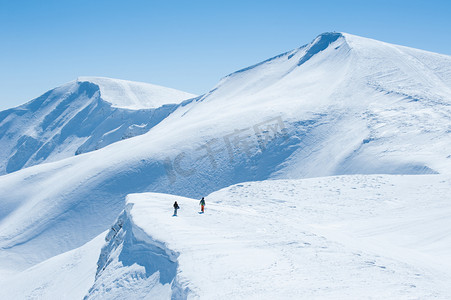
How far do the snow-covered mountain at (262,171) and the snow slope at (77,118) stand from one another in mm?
74149

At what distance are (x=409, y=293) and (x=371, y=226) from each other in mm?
10250

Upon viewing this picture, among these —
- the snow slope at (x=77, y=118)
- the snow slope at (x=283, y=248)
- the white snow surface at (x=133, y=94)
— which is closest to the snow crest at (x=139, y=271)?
the snow slope at (x=283, y=248)

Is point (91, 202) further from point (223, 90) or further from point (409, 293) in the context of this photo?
point (223, 90)

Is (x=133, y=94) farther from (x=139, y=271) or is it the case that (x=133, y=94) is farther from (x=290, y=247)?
(x=290, y=247)

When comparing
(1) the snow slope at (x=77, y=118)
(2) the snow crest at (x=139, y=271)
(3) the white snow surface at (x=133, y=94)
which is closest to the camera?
(2) the snow crest at (x=139, y=271)

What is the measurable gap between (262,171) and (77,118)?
139505 millimetres

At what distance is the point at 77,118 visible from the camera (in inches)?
6900

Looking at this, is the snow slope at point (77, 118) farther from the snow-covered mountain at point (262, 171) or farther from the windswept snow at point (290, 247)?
the windswept snow at point (290, 247)

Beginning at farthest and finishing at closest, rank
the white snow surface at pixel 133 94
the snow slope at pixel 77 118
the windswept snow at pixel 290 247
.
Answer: the white snow surface at pixel 133 94
the snow slope at pixel 77 118
the windswept snow at pixel 290 247

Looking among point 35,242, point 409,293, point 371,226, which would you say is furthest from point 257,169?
point 409,293

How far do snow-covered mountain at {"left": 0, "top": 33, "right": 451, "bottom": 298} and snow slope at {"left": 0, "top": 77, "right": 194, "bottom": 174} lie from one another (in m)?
74.1

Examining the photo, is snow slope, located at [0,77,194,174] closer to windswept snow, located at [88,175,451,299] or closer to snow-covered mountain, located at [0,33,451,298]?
snow-covered mountain, located at [0,33,451,298]

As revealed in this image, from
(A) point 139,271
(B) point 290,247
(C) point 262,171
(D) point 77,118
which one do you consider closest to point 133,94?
(D) point 77,118

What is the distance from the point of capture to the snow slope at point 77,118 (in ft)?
509
